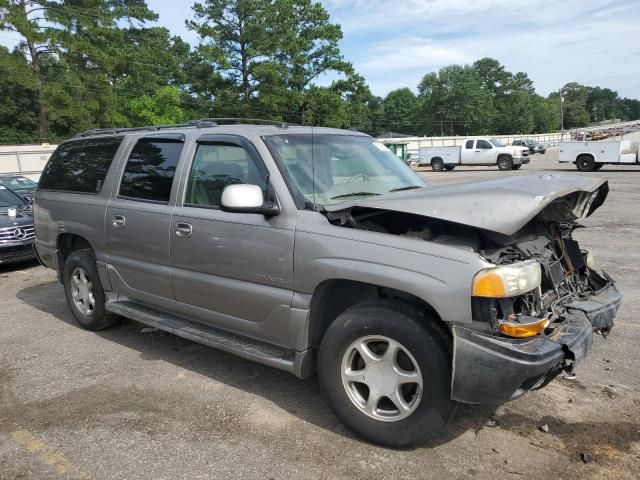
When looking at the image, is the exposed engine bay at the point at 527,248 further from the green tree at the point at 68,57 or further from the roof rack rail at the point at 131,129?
the green tree at the point at 68,57

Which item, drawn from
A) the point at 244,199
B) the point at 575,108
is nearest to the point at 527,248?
the point at 244,199

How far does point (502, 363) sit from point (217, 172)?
2419 millimetres

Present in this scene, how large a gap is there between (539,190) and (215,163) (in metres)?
2.27

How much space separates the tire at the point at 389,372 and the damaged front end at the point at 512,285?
14cm

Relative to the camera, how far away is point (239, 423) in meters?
3.49

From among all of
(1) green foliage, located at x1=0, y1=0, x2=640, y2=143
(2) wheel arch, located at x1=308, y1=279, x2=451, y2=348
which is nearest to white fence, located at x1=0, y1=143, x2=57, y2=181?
(1) green foliage, located at x1=0, y1=0, x2=640, y2=143

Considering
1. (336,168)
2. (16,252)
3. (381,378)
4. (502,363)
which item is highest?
(336,168)

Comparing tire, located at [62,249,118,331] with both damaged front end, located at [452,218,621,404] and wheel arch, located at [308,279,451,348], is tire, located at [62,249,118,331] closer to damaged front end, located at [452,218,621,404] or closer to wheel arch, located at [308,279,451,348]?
wheel arch, located at [308,279,451,348]

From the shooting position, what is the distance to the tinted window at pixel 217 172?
12.4 ft

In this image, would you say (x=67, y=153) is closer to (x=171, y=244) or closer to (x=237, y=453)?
(x=171, y=244)

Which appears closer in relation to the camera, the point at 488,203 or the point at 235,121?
the point at 488,203

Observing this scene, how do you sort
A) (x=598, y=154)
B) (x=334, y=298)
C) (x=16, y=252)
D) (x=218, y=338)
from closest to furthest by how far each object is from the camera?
(x=334, y=298), (x=218, y=338), (x=16, y=252), (x=598, y=154)

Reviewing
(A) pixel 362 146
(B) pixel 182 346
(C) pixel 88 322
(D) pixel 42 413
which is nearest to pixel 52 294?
(C) pixel 88 322

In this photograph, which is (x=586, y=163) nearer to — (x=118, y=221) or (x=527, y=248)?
(x=527, y=248)
